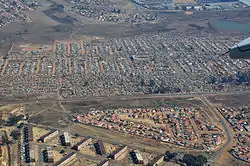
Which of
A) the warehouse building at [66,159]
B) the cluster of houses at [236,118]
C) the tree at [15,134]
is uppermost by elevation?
the warehouse building at [66,159]

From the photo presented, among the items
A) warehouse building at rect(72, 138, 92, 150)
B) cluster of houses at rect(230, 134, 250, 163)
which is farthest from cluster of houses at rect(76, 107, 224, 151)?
warehouse building at rect(72, 138, 92, 150)

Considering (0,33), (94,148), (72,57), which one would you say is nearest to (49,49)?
(72,57)

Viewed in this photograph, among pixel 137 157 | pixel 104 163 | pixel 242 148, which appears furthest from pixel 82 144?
pixel 242 148

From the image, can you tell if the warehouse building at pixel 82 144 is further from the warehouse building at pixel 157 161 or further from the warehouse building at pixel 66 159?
the warehouse building at pixel 157 161

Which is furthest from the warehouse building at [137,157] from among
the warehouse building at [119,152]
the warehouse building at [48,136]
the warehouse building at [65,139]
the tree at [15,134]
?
the tree at [15,134]

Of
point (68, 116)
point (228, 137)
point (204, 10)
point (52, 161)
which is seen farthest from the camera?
point (204, 10)

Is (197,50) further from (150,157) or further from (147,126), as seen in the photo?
(150,157)
